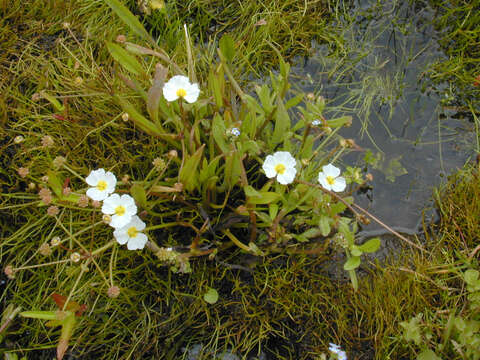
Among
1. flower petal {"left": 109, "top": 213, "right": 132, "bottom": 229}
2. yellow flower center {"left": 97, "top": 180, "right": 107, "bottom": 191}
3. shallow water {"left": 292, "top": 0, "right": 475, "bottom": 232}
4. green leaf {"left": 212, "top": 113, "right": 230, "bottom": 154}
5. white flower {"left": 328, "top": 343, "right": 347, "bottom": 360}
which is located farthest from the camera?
shallow water {"left": 292, "top": 0, "right": 475, "bottom": 232}

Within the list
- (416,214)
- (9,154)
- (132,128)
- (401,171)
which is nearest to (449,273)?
(416,214)

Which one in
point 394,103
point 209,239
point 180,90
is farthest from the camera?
point 394,103

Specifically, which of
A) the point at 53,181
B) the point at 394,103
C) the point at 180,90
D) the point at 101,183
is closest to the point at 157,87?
the point at 180,90

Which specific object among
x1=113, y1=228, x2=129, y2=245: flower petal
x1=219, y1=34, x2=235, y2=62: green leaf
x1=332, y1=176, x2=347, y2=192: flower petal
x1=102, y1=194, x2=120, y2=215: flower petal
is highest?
x1=219, y1=34, x2=235, y2=62: green leaf

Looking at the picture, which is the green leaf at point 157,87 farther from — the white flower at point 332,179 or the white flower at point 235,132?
the white flower at point 332,179

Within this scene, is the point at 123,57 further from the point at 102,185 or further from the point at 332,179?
the point at 332,179

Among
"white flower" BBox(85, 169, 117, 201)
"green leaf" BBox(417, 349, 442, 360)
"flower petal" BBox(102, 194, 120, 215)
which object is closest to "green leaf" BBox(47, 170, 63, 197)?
"white flower" BBox(85, 169, 117, 201)

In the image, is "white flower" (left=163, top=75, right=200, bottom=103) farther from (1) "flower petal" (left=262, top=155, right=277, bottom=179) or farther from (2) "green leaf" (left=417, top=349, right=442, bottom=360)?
(2) "green leaf" (left=417, top=349, right=442, bottom=360)
